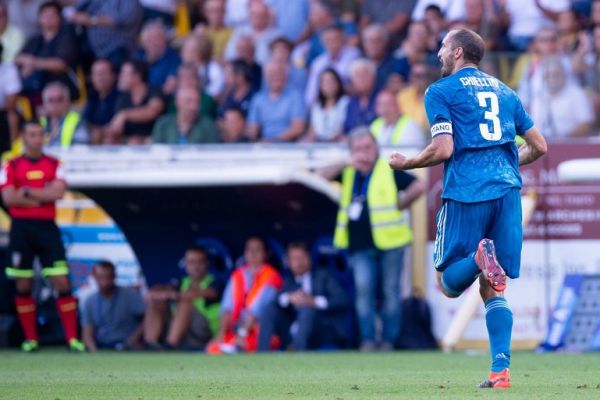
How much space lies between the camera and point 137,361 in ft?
37.5

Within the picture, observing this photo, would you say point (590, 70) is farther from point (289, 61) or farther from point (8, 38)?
point (8, 38)

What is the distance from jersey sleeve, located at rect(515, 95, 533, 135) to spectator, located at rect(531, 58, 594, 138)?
19.0 feet

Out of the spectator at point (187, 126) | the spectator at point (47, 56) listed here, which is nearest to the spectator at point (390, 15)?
the spectator at point (187, 126)

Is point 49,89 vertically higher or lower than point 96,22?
lower

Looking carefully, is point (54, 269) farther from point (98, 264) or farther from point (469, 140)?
point (469, 140)

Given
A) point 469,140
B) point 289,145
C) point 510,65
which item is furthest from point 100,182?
point 469,140

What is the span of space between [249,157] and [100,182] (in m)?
1.62

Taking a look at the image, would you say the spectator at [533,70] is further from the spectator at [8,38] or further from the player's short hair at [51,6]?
the spectator at [8,38]

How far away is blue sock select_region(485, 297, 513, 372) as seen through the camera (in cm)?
725

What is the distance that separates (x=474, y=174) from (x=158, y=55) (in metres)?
9.53

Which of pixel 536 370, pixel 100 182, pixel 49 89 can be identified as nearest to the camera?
pixel 536 370

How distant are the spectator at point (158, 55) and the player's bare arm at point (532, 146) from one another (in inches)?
350

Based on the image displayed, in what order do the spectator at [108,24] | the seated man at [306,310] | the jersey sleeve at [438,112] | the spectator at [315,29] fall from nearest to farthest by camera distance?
the jersey sleeve at [438,112], the seated man at [306,310], the spectator at [315,29], the spectator at [108,24]

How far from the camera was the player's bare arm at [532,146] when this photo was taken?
777 cm
